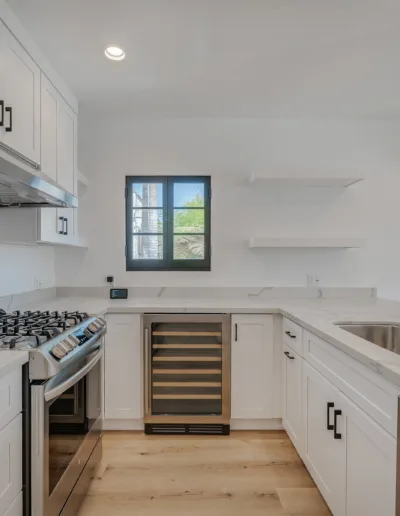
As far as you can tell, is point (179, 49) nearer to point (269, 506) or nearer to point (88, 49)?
point (88, 49)

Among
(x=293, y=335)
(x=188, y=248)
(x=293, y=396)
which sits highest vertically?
(x=188, y=248)

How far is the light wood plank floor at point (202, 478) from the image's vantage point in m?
1.75

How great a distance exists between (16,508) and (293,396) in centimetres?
161

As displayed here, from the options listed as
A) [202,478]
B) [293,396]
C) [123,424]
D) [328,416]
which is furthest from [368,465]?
[123,424]

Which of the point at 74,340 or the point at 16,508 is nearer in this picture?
the point at 16,508

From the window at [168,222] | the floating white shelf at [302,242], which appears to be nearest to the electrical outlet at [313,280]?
the floating white shelf at [302,242]

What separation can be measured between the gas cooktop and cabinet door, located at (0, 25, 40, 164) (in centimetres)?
86

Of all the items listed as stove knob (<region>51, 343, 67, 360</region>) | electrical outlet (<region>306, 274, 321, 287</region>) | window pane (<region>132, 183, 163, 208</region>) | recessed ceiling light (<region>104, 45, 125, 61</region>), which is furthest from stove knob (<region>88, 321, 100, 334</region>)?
electrical outlet (<region>306, 274, 321, 287</region>)

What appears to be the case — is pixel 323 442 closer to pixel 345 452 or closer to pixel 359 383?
pixel 345 452

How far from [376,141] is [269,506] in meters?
2.98

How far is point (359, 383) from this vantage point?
50.8 inches

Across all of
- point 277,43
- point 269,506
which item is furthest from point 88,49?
point 269,506

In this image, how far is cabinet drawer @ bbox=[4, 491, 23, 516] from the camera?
1148mm

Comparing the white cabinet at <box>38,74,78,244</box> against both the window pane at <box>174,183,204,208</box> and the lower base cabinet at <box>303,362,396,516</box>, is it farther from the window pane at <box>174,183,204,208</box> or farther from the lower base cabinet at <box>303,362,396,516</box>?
the lower base cabinet at <box>303,362,396,516</box>
